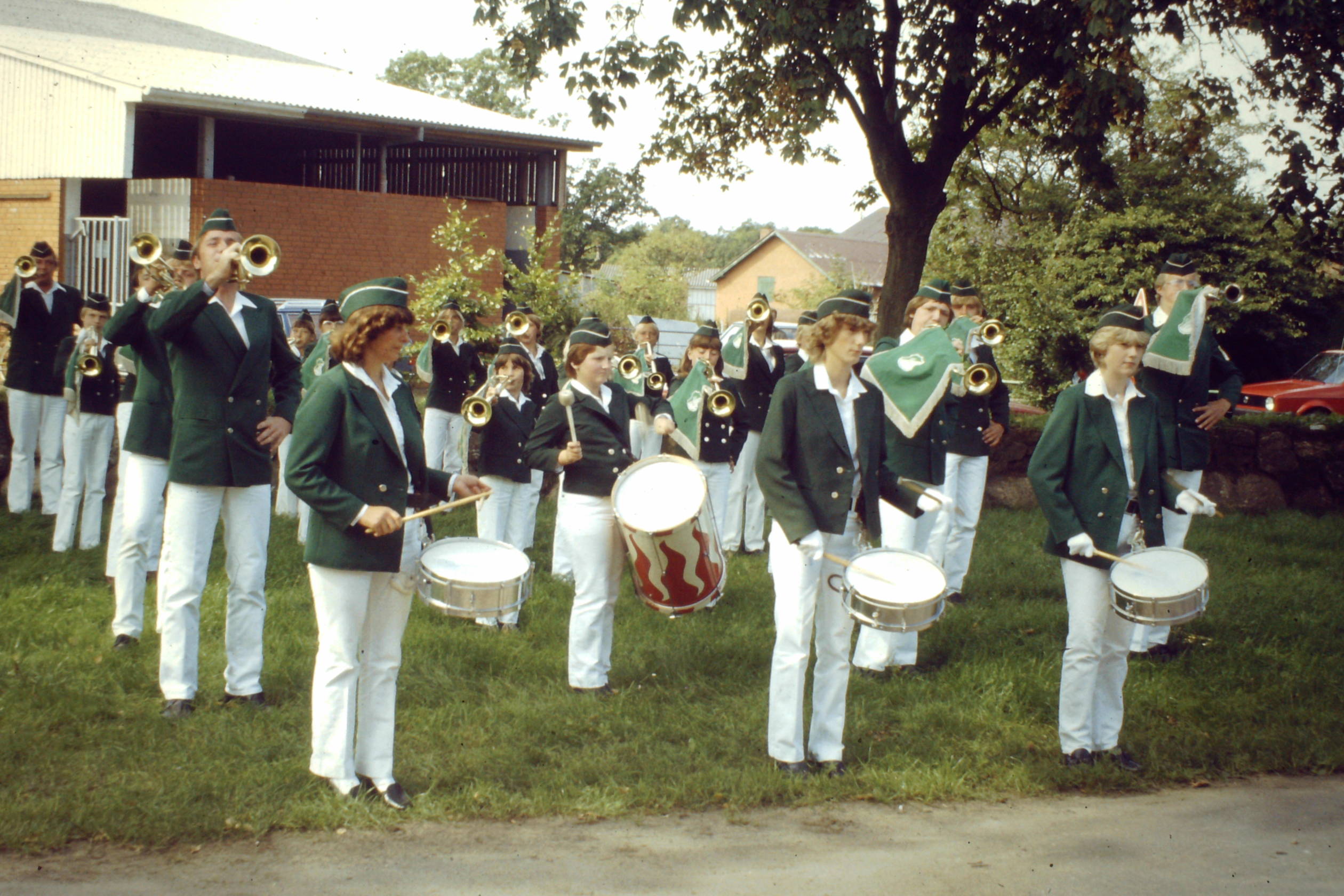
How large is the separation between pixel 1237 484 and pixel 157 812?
11967 mm

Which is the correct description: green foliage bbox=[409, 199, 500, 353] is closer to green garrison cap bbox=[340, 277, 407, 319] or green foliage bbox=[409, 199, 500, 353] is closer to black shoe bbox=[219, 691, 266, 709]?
black shoe bbox=[219, 691, 266, 709]

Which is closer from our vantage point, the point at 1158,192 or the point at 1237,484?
the point at 1237,484

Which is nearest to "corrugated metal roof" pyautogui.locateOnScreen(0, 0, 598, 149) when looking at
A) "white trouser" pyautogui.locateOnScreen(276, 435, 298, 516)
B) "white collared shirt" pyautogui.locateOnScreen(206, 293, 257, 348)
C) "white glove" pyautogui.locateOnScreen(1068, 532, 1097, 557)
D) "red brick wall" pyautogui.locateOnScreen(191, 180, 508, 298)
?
"red brick wall" pyautogui.locateOnScreen(191, 180, 508, 298)

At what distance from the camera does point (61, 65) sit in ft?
73.3

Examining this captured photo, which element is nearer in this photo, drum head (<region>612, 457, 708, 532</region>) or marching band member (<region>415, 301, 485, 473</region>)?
drum head (<region>612, 457, 708, 532</region>)

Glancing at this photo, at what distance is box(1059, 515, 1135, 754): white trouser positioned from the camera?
584 centimetres

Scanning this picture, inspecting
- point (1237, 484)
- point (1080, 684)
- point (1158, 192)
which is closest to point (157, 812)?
point (1080, 684)

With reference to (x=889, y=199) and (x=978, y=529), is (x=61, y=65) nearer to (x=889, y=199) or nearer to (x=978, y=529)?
(x=889, y=199)

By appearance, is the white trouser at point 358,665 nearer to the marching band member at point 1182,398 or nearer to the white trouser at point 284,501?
the marching band member at point 1182,398

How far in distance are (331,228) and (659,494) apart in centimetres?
2071

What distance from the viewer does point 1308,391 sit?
74.1 ft

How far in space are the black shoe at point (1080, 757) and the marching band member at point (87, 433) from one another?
744cm

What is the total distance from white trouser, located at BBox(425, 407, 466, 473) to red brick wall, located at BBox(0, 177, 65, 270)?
16299mm

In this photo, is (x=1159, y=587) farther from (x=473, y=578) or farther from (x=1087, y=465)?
(x=473, y=578)
